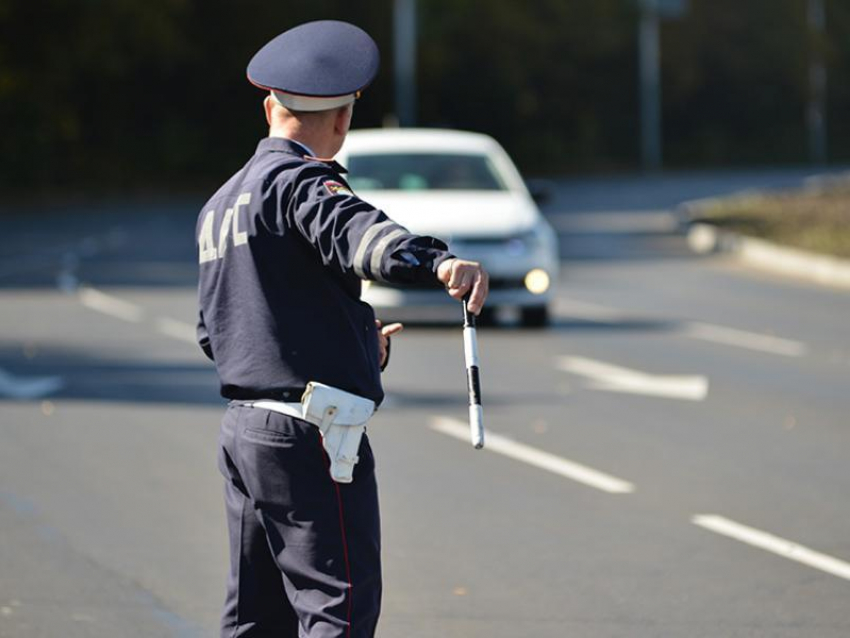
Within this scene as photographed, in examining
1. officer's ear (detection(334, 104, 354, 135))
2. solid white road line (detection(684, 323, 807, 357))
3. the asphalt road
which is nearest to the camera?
officer's ear (detection(334, 104, 354, 135))

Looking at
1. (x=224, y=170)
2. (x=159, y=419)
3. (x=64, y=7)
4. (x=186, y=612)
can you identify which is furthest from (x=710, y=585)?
(x=224, y=170)

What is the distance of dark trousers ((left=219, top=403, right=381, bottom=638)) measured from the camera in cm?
419

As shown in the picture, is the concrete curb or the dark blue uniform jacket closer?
the dark blue uniform jacket

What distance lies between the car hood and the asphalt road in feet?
2.82

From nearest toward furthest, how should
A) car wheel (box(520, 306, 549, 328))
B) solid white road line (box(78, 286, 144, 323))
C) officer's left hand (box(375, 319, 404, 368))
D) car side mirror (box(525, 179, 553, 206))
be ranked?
1. officer's left hand (box(375, 319, 404, 368))
2. car wheel (box(520, 306, 549, 328))
3. car side mirror (box(525, 179, 553, 206))
4. solid white road line (box(78, 286, 144, 323))

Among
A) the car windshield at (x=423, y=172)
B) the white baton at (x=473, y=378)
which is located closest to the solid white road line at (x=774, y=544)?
the white baton at (x=473, y=378)

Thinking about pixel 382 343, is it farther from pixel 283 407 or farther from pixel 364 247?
pixel 364 247

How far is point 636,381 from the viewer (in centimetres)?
1293

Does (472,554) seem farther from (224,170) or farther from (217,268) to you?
(224,170)

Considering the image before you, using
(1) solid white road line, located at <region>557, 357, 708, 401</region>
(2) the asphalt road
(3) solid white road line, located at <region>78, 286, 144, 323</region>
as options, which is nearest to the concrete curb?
(2) the asphalt road

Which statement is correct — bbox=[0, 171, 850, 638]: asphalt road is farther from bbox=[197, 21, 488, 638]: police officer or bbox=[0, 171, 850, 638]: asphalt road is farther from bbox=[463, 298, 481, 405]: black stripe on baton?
bbox=[463, 298, 481, 405]: black stripe on baton

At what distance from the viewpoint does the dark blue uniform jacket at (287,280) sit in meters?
4.03

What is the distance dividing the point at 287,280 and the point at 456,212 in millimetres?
12211

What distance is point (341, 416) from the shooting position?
4184 mm
